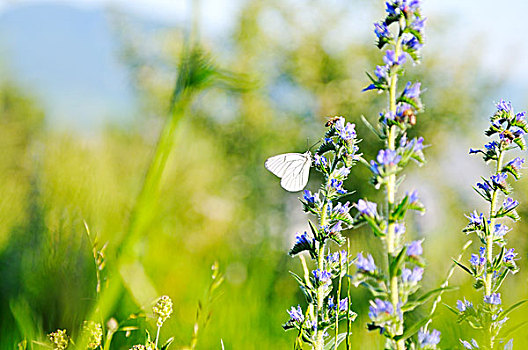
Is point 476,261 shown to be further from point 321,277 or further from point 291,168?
point 291,168

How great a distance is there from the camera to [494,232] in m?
0.97

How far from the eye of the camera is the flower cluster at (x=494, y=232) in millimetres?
889

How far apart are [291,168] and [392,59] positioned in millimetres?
575

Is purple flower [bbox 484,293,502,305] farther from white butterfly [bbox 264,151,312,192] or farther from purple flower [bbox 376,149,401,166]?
white butterfly [bbox 264,151,312,192]

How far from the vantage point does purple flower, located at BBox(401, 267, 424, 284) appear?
2.23ft

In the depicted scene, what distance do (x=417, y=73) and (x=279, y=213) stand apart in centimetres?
251

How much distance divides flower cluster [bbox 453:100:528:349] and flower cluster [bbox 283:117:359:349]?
0.23 metres

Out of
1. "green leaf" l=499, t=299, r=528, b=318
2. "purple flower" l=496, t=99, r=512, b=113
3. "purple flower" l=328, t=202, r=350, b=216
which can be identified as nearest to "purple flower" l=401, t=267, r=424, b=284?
"green leaf" l=499, t=299, r=528, b=318

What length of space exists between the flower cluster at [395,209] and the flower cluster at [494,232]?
22 cm

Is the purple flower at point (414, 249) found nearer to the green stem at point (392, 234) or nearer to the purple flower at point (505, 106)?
the green stem at point (392, 234)

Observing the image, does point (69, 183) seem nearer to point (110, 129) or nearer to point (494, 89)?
point (110, 129)

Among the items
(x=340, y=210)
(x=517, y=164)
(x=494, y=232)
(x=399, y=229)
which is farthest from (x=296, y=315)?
(x=517, y=164)

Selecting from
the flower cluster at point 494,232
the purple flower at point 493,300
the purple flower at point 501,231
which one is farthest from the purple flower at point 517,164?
the purple flower at point 493,300

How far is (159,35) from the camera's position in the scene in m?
7.66
